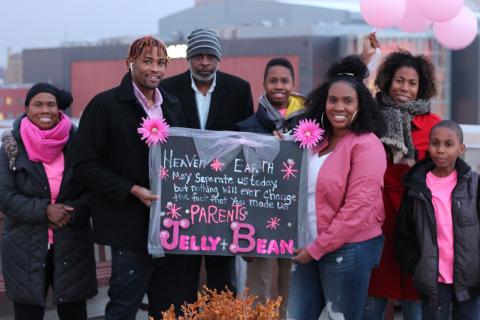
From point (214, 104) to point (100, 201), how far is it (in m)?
1.00

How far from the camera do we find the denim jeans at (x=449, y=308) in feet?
14.9

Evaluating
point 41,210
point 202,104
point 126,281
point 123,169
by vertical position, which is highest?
point 202,104

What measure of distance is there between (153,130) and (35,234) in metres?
0.94

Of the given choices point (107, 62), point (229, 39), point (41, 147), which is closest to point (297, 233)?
point (41, 147)

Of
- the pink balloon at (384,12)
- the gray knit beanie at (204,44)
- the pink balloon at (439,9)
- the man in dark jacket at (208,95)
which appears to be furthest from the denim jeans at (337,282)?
the pink balloon at (384,12)

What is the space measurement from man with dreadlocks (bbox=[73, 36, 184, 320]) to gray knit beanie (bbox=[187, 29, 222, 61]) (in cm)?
48

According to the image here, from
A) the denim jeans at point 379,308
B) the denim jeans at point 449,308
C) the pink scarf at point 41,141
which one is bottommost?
the denim jeans at point 379,308

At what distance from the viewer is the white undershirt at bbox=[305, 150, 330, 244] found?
175 inches

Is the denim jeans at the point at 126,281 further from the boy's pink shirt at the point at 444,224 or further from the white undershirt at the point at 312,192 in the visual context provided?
the boy's pink shirt at the point at 444,224

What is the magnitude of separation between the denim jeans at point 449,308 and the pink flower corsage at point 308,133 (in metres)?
1.06

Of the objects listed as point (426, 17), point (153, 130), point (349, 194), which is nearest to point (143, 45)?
point (153, 130)

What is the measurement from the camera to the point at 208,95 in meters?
5.07

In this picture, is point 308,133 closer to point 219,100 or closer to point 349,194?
point 349,194

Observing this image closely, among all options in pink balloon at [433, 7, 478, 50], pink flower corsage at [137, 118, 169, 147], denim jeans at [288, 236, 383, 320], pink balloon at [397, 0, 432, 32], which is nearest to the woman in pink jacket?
denim jeans at [288, 236, 383, 320]
